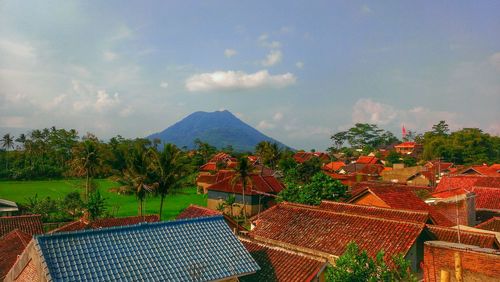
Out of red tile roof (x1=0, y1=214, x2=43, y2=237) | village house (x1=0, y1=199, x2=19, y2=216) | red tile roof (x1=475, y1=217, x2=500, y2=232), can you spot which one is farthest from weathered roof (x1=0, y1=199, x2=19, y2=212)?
red tile roof (x1=475, y1=217, x2=500, y2=232)

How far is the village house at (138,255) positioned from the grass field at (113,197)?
2142 centimetres

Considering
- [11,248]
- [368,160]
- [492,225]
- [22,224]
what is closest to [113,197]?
[22,224]

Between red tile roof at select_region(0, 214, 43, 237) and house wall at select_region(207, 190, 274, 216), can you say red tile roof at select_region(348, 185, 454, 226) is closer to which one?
house wall at select_region(207, 190, 274, 216)

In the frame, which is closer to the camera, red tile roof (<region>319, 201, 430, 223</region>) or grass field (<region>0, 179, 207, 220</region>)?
red tile roof (<region>319, 201, 430, 223</region>)

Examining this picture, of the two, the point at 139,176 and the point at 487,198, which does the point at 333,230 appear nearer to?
the point at 139,176

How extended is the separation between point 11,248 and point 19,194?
118 ft

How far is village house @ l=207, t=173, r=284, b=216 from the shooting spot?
35.5 metres

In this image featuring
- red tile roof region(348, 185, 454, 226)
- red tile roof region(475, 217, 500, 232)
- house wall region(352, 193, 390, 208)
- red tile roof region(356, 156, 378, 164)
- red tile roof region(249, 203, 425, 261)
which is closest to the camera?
red tile roof region(249, 203, 425, 261)

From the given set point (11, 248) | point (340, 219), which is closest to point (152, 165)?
point (11, 248)

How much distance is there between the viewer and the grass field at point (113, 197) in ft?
124

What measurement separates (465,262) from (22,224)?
22612mm

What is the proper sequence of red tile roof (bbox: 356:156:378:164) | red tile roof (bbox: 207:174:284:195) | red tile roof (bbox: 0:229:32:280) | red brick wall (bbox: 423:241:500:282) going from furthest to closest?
red tile roof (bbox: 356:156:378:164)
red tile roof (bbox: 207:174:284:195)
red tile roof (bbox: 0:229:32:280)
red brick wall (bbox: 423:241:500:282)

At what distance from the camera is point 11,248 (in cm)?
1719

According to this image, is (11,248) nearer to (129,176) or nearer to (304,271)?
(129,176)
